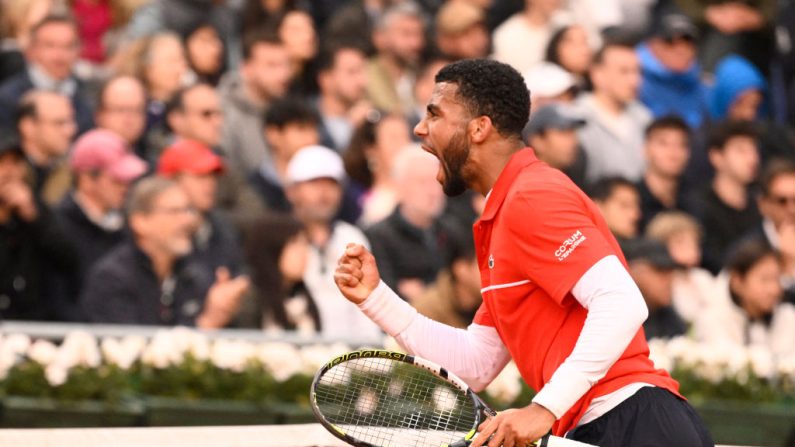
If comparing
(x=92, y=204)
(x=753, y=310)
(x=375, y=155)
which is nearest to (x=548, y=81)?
(x=375, y=155)

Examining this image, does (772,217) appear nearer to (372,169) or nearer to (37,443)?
(372,169)

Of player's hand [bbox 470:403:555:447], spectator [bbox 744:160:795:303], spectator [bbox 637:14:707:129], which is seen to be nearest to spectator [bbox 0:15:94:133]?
spectator [bbox 637:14:707:129]

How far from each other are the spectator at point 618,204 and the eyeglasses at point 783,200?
4.95ft

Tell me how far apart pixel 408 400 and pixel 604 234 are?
2907 millimetres

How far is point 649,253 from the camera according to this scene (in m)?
9.74

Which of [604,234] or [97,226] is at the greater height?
[604,234]

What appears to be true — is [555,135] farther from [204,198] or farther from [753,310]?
[204,198]

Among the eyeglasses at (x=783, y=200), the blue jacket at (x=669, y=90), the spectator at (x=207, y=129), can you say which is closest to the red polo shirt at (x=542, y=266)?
the spectator at (x=207, y=129)

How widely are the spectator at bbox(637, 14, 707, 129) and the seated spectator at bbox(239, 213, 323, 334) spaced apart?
421 cm

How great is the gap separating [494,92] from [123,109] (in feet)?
18.3

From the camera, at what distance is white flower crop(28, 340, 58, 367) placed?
24.2 ft

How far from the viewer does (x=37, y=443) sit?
18.4ft

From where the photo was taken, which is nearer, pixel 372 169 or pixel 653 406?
pixel 653 406

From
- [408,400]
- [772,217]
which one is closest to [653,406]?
[408,400]
